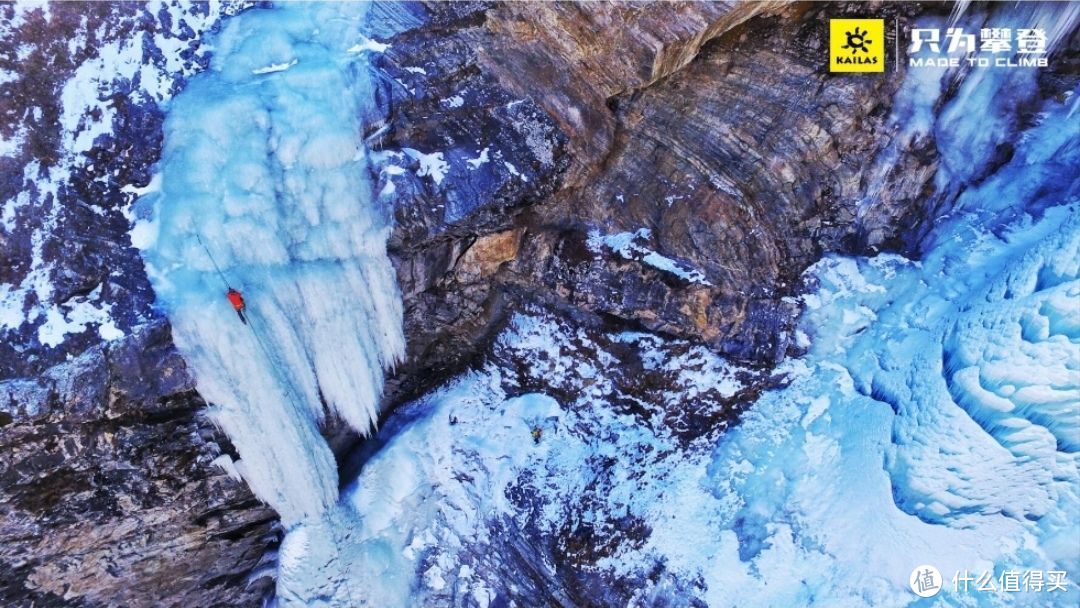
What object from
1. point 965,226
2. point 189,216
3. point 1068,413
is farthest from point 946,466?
point 189,216

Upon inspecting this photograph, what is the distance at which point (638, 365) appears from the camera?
302 inches

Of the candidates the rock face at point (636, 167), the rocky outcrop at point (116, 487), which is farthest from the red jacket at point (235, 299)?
the rock face at point (636, 167)

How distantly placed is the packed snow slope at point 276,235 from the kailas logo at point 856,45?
5208 mm

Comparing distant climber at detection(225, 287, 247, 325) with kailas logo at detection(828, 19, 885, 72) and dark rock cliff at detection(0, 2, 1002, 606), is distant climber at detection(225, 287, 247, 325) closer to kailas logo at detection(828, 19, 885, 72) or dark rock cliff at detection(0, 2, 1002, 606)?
dark rock cliff at detection(0, 2, 1002, 606)

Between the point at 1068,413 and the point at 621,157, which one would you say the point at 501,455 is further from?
the point at 1068,413

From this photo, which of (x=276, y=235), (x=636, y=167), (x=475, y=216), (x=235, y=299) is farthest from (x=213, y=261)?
(x=636, y=167)

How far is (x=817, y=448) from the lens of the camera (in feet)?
22.8

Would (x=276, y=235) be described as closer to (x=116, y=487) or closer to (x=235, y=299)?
(x=235, y=299)

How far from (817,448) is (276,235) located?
6152mm

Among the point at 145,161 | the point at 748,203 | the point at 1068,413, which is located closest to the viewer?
the point at 1068,413

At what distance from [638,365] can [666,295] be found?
0.92 m

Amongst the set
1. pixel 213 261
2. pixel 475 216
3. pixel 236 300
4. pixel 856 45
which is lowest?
pixel 236 300

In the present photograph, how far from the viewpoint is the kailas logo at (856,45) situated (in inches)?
282

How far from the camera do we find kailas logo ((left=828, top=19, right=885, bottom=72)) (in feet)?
23.5
